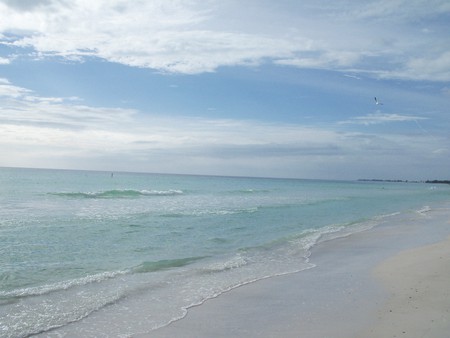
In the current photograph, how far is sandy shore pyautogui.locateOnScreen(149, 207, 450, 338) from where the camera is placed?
6.67 meters

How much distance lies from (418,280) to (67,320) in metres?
8.01

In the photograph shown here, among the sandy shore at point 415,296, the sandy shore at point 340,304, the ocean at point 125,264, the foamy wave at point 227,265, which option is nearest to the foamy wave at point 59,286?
the ocean at point 125,264

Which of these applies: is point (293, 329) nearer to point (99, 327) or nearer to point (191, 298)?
point (191, 298)

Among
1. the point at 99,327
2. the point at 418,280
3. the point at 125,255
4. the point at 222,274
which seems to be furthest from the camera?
the point at 125,255

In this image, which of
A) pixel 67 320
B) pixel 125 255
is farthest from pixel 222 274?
pixel 67 320

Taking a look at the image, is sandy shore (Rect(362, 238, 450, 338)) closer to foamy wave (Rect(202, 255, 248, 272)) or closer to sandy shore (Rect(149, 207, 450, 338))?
sandy shore (Rect(149, 207, 450, 338))

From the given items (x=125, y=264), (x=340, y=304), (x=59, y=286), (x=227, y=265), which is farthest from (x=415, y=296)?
(x=59, y=286)

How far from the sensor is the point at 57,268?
11062mm

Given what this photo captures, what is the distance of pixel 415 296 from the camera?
8.57 m

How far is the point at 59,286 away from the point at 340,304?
6131 millimetres

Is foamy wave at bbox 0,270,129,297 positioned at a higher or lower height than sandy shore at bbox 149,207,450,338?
lower

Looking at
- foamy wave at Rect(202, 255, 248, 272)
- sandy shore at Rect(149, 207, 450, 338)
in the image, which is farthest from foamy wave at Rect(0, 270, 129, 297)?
sandy shore at Rect(149, 207, 450, 338)

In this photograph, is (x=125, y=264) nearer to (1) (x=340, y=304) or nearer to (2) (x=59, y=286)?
(2) (x=59, y=286)

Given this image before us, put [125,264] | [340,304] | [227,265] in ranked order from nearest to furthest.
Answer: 1. [340,304]
2. [125,264]
3. [227,265]
